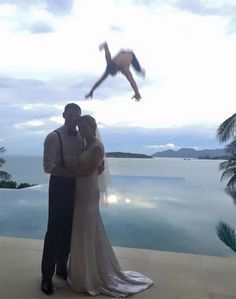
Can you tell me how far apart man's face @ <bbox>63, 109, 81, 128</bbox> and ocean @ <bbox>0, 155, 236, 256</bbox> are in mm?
600

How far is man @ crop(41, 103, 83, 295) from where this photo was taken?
7.70 feet

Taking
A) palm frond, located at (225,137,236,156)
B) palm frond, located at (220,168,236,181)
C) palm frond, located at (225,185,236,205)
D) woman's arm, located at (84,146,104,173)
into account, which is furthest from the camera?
palm frond, located at (220,168,236,181)

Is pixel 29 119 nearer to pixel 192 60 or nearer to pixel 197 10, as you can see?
pixel 192 60

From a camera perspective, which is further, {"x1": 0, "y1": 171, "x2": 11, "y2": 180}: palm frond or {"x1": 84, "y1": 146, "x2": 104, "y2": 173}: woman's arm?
{"x1": 0, "y1": 171, "x2": 11, "y2": 180}: palm frond

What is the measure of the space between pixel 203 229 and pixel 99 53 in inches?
141

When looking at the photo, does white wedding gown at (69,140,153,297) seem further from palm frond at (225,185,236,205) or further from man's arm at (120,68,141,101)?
palm frond at (225,185,236,205)

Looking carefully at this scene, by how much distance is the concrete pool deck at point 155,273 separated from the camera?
2.41 m

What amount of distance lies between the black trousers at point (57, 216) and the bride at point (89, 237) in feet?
0.16

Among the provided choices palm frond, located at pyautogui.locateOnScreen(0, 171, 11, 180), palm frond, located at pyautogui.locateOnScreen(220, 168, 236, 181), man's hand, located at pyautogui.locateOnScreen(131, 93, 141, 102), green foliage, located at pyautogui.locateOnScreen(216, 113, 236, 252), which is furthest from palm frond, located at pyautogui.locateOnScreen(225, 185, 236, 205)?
man's hand, located at pyautogui.locateOnScreen(131, 93, 141, 102)

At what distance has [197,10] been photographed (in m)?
3.23

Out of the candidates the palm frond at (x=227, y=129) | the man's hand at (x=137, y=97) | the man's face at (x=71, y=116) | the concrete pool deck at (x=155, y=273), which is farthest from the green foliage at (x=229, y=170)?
the man's face at (x=71, y=116)

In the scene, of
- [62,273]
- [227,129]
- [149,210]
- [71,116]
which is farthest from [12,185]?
[71,116]

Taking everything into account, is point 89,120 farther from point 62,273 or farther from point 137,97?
point 62,273

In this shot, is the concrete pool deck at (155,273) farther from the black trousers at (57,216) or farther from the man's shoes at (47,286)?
the black trousers at (57,216)
